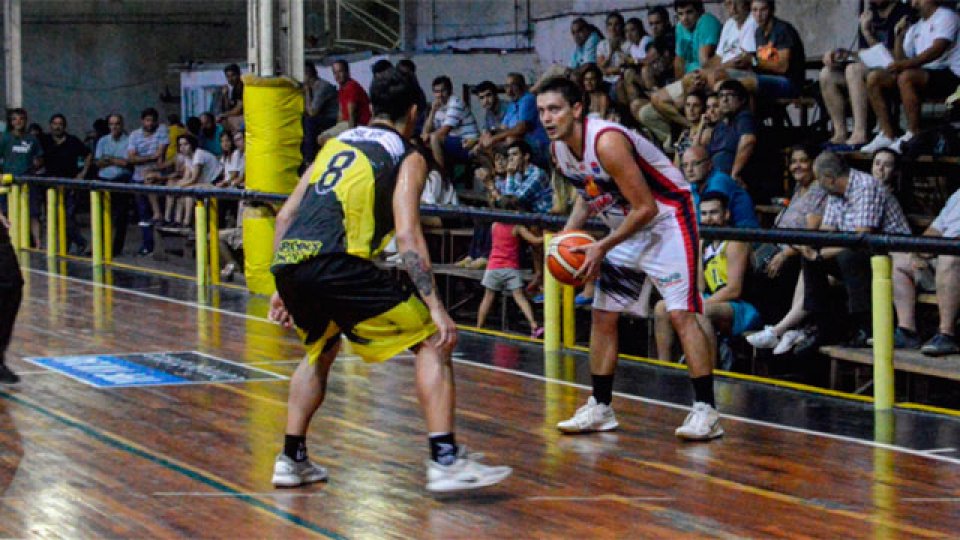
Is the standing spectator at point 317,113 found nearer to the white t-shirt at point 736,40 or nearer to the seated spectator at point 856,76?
the white t-shirt at point 736,40

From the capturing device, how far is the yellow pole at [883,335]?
322 inches

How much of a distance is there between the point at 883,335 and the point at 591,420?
167 cm

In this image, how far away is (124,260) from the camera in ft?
59.8

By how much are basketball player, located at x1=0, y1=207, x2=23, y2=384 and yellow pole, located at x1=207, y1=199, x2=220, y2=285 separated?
214 inches

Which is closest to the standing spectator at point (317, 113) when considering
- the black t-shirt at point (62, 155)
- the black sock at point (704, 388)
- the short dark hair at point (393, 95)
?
the black t-shirt at point (62, 155)

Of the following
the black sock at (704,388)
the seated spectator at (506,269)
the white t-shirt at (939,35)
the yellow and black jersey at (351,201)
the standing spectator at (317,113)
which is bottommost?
the black sock at (704,388)

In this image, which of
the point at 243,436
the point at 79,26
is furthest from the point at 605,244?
the point at 79,26

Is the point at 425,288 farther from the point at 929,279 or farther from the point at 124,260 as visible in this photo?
the point at 124,260

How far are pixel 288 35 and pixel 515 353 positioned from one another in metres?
4.94

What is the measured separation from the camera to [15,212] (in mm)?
19016

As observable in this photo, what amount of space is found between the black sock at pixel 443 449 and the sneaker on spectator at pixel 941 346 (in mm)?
3871

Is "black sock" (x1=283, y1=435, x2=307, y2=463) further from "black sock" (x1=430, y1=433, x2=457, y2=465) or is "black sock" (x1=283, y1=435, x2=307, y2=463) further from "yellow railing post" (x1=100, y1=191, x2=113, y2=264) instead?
"yellow railing post" (x1=100, y1=191, x2=113, y2=264)

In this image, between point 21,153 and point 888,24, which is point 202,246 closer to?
point 888,24

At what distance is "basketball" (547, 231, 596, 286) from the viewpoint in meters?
7.42
